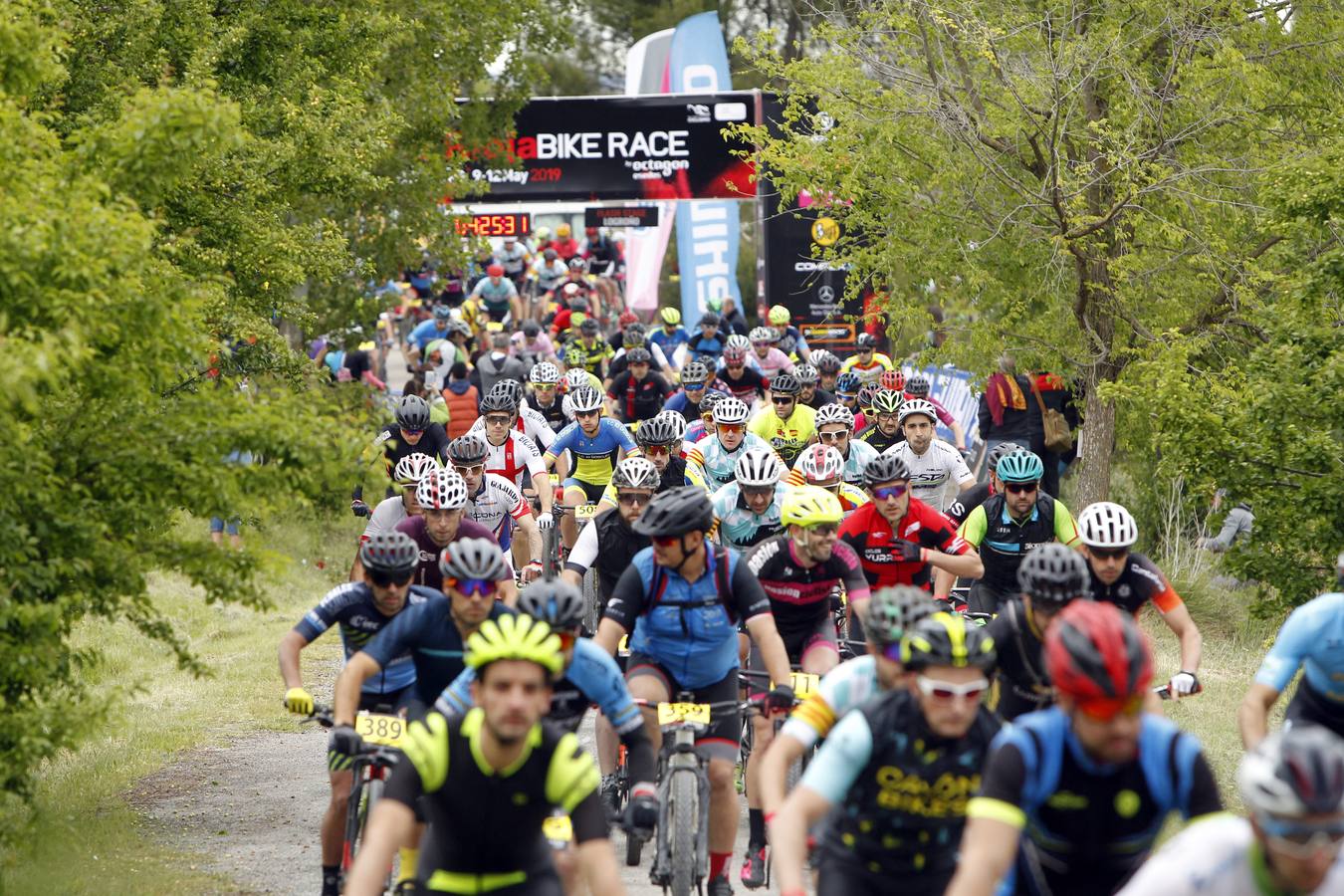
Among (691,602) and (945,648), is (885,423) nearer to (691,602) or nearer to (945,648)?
(691,602)

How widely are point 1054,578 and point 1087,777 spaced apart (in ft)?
8.63

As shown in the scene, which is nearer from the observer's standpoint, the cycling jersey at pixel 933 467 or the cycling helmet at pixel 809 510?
the cycling helmet at pixel 809 510

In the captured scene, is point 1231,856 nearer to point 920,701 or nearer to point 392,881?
point 920,701

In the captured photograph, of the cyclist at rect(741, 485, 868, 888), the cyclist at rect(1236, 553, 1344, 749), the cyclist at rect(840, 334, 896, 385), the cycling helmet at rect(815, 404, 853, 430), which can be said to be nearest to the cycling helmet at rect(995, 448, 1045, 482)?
the cyclist at rect(741, 485, 868, 888)

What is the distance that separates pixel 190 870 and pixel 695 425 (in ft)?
26.3

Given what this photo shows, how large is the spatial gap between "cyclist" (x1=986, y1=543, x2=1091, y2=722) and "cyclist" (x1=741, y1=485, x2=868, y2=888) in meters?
1.27

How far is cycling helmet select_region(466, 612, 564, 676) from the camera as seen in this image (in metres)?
5.39

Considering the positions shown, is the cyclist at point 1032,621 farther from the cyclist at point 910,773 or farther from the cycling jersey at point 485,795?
the cycling jersey at point 485,795

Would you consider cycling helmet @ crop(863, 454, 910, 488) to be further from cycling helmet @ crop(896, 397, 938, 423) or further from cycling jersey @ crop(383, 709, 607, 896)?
cycling jersey @ crop(383, 709, 607, 896)

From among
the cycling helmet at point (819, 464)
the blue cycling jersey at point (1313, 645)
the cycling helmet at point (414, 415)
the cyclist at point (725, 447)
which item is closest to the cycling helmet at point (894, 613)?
the blue cycling jersey at point (1313, 645)

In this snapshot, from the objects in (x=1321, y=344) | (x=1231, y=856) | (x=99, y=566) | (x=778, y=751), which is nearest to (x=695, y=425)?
(x=1321, y=344)

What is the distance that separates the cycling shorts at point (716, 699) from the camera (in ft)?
29.2

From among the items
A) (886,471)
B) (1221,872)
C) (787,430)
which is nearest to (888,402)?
(787,430)

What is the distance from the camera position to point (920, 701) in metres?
5.63
